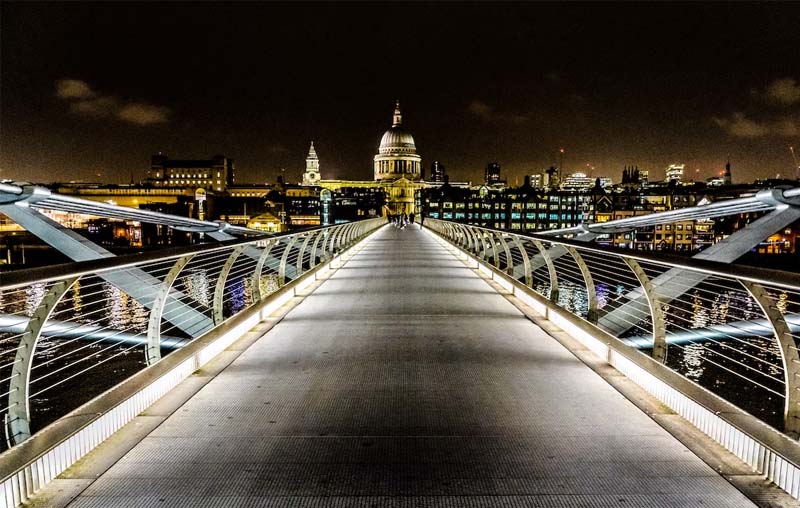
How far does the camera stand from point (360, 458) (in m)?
3.35

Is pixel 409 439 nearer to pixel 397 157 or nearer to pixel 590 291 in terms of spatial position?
pixel 590 291

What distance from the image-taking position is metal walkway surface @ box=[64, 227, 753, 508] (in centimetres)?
296

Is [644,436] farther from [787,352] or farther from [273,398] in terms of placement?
[273,398]

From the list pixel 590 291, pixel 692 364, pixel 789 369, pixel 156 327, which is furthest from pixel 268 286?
pixel 789 369

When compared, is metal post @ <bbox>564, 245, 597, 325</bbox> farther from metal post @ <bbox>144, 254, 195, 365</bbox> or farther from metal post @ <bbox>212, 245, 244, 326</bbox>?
metal post @ <bbox>144, 254, 195, 365</bbox>

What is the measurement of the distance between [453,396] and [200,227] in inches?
594

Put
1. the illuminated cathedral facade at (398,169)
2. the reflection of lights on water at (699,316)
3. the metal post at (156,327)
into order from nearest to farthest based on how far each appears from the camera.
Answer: the metal post at (156,327)
the reflection of lights on water at (699,316)
the illuminated cathedral facade at (398,169)

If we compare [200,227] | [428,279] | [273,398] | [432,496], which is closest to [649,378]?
[432,496]

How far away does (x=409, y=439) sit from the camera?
3613 mm

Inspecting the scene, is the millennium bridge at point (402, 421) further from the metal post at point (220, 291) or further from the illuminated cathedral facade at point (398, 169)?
the illuminated cathedral facade at point (398, 169)

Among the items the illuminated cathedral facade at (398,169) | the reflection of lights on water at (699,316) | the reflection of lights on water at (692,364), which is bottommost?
the reflection of lights on water at (692,364)

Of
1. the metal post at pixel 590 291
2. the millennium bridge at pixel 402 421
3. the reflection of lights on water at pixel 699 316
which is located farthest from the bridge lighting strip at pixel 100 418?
the reflection of lights on water at pixel 699 316

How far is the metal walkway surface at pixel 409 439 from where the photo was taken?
2.96 m

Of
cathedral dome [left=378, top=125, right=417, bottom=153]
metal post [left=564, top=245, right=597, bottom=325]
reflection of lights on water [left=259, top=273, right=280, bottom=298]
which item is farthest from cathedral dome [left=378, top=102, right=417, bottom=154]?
metal post [left=564, top=245, right=597, bottom=325]
